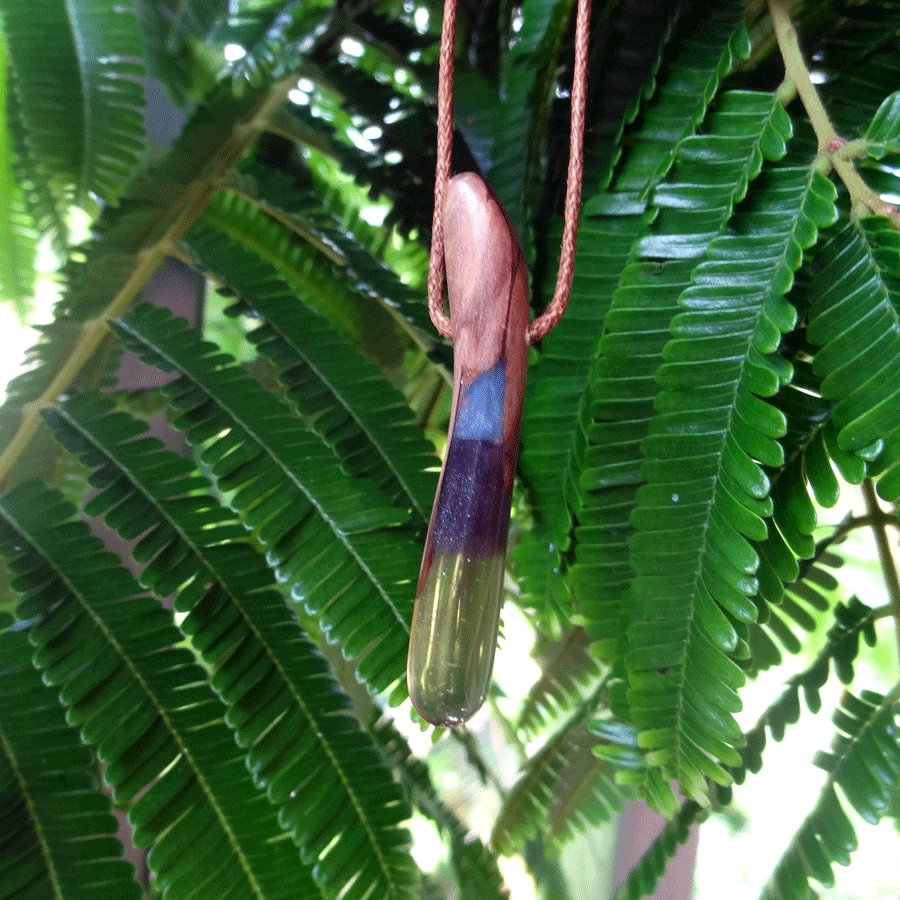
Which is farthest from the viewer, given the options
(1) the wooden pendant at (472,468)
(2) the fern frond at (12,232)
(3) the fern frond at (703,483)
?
(2) the fern frond at (12,232)

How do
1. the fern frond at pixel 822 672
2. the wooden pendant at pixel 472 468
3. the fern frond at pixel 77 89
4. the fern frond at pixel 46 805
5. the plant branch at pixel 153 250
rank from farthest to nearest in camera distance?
the fern frond at pixel 77 89, the plant branch at pixel 153 250, the fern frond at pixel 822 672, the fern frond at pixel 46 805, the wooden pendant at pixel 472 468

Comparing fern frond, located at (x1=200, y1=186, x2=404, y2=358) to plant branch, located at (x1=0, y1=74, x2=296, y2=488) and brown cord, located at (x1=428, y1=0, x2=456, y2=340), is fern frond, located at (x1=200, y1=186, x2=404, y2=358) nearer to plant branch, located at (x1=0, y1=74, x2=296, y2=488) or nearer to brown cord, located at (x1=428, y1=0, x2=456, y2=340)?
plant branch, located at (x1=0, y1=74, x2=296, y2=488)

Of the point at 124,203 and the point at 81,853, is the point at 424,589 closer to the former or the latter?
the point at 81,853

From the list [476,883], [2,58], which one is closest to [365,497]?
[476,883]

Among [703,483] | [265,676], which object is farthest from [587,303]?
[265,676]

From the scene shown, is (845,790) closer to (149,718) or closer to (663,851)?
(663,851)

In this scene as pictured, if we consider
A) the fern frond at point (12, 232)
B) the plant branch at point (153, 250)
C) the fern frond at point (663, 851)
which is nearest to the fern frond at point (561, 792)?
the fern frond at point (663, 851)

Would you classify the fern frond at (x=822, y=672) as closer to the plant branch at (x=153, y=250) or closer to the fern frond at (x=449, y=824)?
the fern frond at (x=449, y=824)
